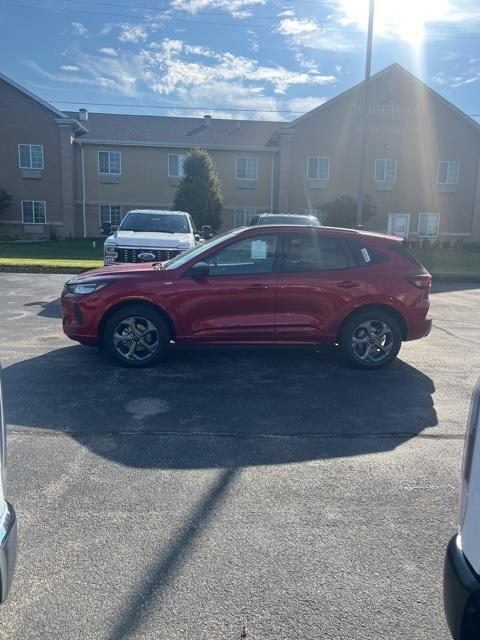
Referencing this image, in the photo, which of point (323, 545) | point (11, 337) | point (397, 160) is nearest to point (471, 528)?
point (323, 545)

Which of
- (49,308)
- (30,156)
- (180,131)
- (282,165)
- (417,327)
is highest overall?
(180,131)

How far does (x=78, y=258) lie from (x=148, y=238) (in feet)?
41.9

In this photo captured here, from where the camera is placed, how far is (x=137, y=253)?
11.2 metres

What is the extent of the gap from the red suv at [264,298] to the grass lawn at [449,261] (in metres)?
12.9

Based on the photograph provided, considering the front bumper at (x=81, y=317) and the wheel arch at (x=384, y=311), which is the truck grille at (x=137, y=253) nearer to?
the front bumper at (x=81, y=317)

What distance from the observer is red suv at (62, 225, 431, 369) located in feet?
21.5

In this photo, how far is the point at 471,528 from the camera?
1.94 metres

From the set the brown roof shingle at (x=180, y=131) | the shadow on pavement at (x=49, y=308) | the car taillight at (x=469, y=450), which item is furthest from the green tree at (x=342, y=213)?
the car taillight at (x=469, y=450)

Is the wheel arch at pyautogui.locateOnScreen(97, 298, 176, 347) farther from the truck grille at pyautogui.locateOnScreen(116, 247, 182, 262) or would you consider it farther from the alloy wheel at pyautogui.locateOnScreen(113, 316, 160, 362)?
the truck grille at pyautogui.locateOnScreen(116, 247, 182, 262)

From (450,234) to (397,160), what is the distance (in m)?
5.91

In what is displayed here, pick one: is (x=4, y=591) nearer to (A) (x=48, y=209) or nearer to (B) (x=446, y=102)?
(A) (x=48, y=209)

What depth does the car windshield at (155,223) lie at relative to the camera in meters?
12.9

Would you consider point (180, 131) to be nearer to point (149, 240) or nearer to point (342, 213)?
point (342, 213)

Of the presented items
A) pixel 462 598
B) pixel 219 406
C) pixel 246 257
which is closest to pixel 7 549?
pixel 462 598
